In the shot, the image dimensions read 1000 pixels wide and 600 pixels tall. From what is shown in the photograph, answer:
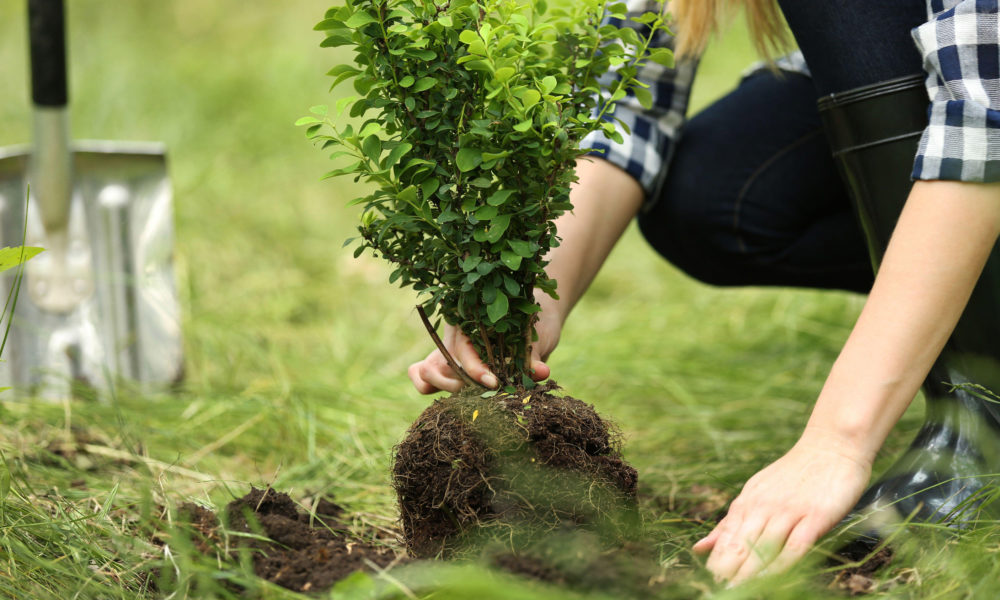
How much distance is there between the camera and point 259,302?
2.65 metres

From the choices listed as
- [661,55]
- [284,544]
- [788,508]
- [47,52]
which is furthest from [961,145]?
[47,52]

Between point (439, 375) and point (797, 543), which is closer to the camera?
point (797, 543)

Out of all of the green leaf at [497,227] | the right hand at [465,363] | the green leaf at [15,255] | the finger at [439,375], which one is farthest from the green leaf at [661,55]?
the green leaf at [15,255]

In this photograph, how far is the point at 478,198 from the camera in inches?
42.0

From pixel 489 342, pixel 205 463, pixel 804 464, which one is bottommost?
pixel 205 463

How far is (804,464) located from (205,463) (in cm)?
112

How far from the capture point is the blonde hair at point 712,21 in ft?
4.59

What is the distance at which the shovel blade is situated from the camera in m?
2.19

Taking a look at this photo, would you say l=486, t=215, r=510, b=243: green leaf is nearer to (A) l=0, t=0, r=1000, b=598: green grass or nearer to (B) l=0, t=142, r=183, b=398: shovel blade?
(A) l=0, t=0, r=1000, b=598: green grass

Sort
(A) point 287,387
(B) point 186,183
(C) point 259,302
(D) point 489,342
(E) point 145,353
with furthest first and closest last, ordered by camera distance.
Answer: (B) point 186,183, (C) point 259,302, (E) point 145,353, (A) point 287,387, (D) point 489,342

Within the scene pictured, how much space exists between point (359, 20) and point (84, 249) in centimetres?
169

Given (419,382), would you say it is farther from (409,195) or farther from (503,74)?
(503,74)

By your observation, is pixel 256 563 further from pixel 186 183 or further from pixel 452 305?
pixel 186 183

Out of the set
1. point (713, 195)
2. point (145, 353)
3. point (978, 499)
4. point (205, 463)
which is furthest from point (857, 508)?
point (145, 353)
